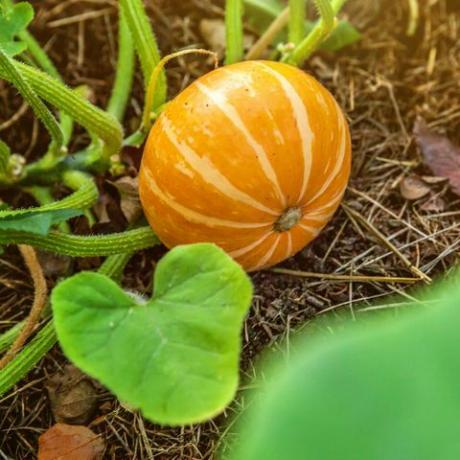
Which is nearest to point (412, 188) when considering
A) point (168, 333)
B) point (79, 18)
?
point (168, 333)

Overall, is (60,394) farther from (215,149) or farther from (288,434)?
(288,434)

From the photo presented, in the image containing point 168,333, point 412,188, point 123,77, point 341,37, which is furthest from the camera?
point 341,37

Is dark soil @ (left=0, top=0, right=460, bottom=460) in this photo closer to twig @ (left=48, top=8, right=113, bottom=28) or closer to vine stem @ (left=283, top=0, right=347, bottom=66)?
twig @ (left=48, top=8, right=113, bottom=28)

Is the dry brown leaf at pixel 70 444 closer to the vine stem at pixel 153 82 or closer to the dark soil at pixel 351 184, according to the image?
the dark soil at pixel 351 184

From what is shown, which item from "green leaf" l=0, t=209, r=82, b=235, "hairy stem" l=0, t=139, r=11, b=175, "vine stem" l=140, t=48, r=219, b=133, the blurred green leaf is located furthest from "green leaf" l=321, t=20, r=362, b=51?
"green leaf" l=0, t=209, r=82, b=235

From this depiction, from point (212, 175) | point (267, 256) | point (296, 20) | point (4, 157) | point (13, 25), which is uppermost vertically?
point (13, 25)

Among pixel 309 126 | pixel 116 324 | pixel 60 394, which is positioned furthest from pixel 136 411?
pixel 309 126

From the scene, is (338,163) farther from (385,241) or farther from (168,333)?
(168,333)
